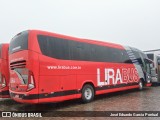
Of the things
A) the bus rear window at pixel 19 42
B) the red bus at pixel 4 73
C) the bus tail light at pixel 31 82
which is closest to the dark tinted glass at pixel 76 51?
the bus rear window at pixel 19 42

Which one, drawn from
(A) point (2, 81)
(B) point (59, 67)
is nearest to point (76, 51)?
(B) point (59, 67)

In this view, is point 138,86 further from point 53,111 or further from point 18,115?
point 18,115

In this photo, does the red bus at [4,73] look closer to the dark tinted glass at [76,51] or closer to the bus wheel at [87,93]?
the dark tinted glass at [76,51]

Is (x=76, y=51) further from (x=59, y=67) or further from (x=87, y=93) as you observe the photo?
(x=87, y=93)

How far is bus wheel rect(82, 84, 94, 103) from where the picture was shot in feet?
33.9

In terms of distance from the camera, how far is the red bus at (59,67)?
26.6 ft

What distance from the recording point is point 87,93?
34.8 feet

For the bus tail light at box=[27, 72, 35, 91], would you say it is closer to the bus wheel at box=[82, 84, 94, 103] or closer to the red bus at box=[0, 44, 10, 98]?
the red bus at box=[0, 44, 10, 98]

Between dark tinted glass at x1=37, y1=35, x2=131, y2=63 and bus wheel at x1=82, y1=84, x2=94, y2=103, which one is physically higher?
dark tinted glass at x1=37, y1=35, x2=131, y2=63

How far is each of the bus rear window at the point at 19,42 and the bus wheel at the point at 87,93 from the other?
12.0 feet

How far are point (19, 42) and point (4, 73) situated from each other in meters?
2.24

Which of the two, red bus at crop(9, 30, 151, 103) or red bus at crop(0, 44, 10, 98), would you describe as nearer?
red bus at crop(9, 30, 151, 103)

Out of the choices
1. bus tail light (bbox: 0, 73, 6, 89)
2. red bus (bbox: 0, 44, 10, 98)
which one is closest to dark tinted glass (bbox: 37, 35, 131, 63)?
red bus (bbox: 0, 44, 10, 98)

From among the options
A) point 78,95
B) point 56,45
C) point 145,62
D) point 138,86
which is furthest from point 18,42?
point 145,62
